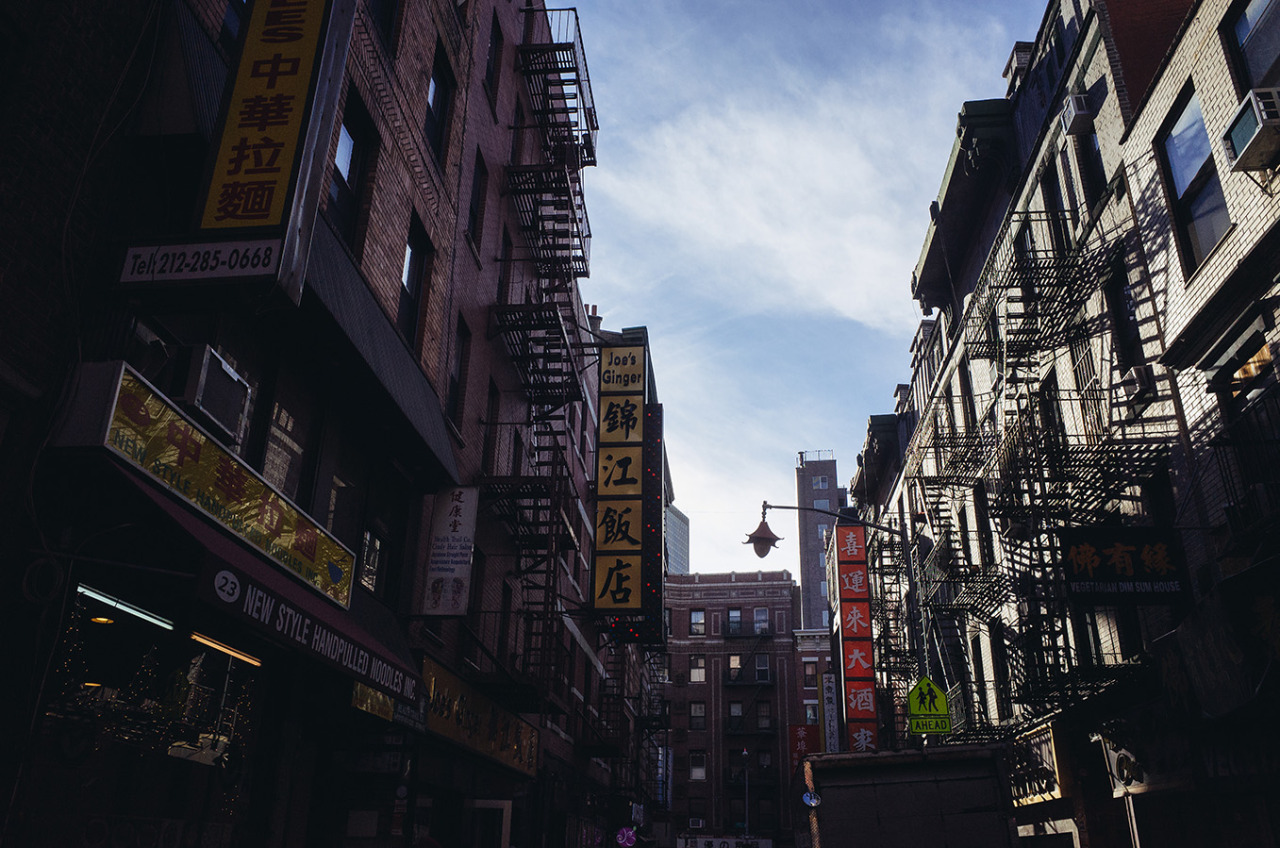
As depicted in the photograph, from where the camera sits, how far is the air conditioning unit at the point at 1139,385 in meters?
15.2

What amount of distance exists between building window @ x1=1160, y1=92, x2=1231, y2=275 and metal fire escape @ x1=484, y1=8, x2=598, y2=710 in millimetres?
12202

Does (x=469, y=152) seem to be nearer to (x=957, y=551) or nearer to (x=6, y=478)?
(x=6, y=478)

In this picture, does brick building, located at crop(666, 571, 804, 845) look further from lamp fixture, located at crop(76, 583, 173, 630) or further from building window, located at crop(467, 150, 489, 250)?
lamp fixture, located at crop(76, 583, 173, 630)

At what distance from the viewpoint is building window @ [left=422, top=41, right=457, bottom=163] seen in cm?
1766

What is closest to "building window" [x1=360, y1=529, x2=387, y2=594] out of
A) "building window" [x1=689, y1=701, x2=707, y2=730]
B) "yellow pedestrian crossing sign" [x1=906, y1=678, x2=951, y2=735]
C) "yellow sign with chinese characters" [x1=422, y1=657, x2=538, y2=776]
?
"yellow sign with chinese characters" [x1=422, y1=657, x2=538, y2=776]

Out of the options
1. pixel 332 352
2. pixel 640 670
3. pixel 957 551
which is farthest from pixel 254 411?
pixel 640 670

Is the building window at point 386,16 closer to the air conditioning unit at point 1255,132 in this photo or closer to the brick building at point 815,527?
the air conditioning unit at point 1255,132

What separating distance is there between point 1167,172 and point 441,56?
1365 centimetres

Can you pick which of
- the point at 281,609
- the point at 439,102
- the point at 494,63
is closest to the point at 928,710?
the point at 439,102

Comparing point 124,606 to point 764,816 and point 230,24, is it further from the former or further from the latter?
point 764,816

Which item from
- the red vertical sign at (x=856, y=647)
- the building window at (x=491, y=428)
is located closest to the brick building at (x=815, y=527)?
the red vertical sign at (x=856, y=647)

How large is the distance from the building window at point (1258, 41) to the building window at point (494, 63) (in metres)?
15.2

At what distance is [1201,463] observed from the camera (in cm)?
1351

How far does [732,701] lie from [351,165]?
210 feet
